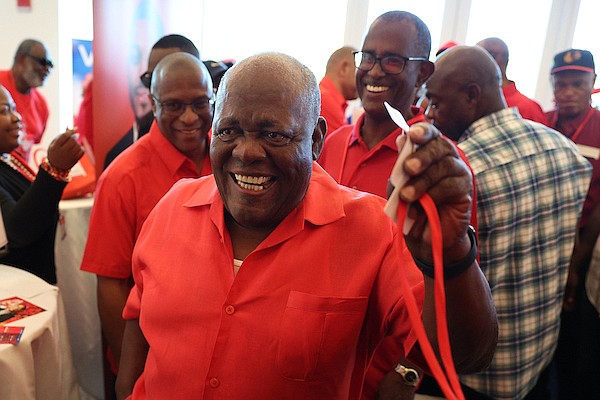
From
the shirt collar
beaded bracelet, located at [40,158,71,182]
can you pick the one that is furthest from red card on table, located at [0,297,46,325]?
the shirt collar

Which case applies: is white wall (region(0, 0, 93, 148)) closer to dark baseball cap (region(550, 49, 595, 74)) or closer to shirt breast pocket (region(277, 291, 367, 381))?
dark baseball cap (region(550, 49, 595, 74))

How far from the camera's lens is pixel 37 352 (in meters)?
1.72

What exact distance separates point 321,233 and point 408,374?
1.91 feet

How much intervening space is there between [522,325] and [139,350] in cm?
155

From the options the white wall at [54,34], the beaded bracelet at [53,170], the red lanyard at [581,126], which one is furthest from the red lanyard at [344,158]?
the white wall at [54,34]

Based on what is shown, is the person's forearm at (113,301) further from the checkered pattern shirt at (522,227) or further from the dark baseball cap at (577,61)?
the dark baseball cap at (577,61)

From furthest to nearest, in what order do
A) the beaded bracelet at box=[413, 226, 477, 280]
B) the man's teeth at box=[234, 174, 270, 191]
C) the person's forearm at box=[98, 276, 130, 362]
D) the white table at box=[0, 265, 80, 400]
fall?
the person's forearm at box=[98, 276, 130, 362] < the white table at box=[0, 265, 80, 400] < the man's teeth at box=[234, 174, 270, 191] < the beaded bracelet at box=[413, 226, 477, 280]

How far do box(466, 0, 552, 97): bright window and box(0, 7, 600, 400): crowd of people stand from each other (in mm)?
3952

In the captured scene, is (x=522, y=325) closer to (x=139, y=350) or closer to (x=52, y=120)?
(x=139, y=350)

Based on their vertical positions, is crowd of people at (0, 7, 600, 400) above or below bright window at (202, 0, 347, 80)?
below

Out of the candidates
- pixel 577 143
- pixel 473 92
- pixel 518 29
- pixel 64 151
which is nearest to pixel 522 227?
pixel 473 92

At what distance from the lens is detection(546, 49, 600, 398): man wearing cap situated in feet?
8.91

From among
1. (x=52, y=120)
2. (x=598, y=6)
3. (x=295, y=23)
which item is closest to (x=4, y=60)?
(x=52, y=120)

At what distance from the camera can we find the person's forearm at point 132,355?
1400mm
